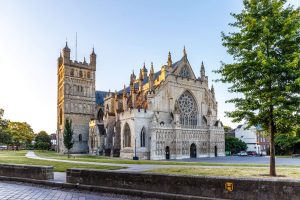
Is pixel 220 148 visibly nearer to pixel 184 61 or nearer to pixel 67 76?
pixel 184 61

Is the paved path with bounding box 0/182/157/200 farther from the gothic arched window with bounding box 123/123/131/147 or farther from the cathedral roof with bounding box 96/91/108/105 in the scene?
the cathedral roof with bounding box 96/91/108/105

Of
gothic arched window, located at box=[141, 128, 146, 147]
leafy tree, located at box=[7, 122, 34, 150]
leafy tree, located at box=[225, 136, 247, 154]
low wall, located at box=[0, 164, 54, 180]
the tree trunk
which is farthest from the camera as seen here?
leafy tree, located at box=[7, 122, 34, 150]

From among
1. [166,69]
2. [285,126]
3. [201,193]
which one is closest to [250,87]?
[285,126]

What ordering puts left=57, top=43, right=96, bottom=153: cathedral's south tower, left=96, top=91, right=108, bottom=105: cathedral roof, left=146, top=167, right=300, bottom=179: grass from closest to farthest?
left=146, top=167, right=300, bottom=179: grass, left=57, top=43, right=96, bottom=153: cathedral's south tower, left=96, top=91, right=108, bottom=105: cathedral roof

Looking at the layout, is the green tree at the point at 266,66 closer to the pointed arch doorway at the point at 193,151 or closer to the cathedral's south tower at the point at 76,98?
the pointed arch doorway at the point at 193,151

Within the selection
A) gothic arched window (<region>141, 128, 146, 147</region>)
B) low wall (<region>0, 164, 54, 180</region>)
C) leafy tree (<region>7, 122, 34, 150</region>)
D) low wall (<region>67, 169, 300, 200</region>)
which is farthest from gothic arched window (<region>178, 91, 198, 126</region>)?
leafy tree (<region>7, 122, 34, 150</region>)

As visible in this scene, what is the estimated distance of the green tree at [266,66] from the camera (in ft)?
49.2

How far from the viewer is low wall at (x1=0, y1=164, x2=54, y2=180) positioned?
1490cm

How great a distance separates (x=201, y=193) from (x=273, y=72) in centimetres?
822

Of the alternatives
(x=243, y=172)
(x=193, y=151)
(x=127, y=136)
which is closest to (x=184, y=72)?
(x=193, y=151)

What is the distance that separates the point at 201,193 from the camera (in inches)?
405

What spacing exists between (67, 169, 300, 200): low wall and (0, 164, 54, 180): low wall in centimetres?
167

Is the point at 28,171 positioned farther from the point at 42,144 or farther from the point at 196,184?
the point at 42,144

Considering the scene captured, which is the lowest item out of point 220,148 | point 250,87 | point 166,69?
point 220,148
